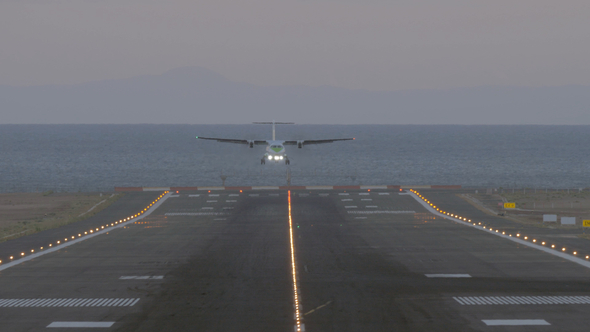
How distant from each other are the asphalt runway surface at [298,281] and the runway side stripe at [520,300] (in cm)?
8

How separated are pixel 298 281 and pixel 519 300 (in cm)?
1087

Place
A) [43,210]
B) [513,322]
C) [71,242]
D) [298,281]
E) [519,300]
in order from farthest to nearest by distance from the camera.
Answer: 1. [43,210]
2. [71,242]
3. [298,281]
4. [519,300]
5. [513,322]

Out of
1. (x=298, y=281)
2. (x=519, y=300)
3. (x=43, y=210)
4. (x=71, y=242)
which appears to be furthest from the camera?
(x=43, y=210)

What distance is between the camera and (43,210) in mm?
74500

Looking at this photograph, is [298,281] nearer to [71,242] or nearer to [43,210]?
[71,242]

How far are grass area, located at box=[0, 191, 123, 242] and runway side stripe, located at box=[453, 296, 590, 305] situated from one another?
124ft

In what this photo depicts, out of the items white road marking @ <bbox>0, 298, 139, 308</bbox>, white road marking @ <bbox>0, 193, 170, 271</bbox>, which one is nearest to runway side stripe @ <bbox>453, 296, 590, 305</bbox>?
white road marking @ <bbox>0, 298, 139, 308</bbox>

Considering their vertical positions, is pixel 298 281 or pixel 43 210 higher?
pixel 298 281

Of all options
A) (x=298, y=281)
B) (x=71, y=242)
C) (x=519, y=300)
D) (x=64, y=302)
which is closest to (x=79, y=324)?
(x=64, y=302)

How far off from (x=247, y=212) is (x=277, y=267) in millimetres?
30928

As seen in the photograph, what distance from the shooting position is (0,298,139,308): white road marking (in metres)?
26.5

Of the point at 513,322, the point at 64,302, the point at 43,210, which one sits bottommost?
the point at 43,210

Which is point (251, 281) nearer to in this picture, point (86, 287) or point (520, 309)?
point (86, 287)

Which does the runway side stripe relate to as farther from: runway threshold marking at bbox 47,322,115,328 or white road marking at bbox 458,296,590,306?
runway threshold marking at bbox 47,322,115,328
